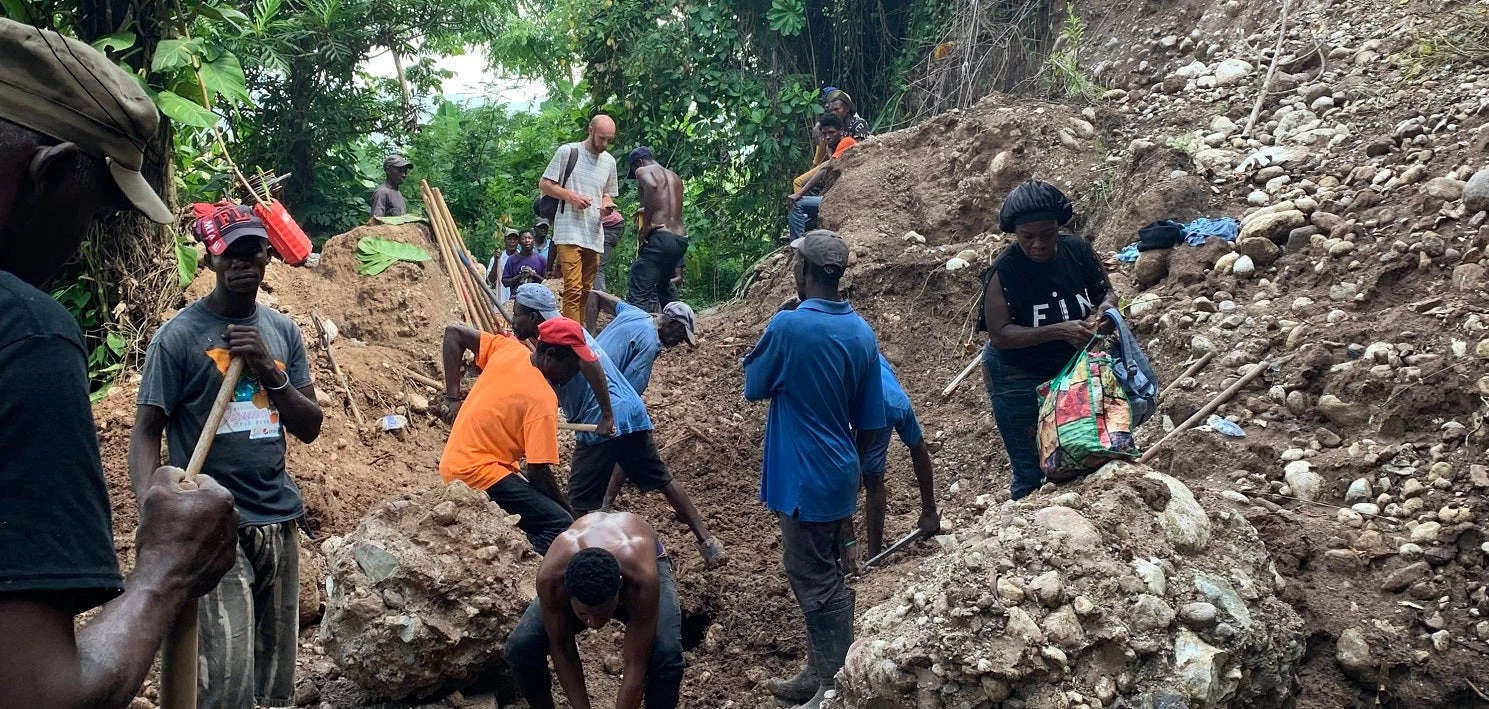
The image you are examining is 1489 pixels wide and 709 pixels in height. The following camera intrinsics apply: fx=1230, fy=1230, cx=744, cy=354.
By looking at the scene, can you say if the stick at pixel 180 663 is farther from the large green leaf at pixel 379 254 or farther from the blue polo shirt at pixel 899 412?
the large green leaf at pixel 379 254

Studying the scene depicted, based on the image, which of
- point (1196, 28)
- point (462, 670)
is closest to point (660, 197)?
point (1196, 28)

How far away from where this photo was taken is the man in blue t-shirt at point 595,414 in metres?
5.74

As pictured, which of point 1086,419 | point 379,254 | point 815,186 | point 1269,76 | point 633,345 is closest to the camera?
point 1086,419

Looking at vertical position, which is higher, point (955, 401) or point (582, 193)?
point (582, 193)

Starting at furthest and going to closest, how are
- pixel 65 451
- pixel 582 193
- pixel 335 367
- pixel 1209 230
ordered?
pixel 582 193 → pixel 335 367 → pixel 1209 230 → pixel 65 451

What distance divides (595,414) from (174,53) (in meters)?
3.50

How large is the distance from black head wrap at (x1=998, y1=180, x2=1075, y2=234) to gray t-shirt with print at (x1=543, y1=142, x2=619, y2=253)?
5006mm

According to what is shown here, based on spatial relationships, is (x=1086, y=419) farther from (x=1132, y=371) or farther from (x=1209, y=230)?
(x=1209, y=230)

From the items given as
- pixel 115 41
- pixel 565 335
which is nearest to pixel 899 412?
pixel 565 335

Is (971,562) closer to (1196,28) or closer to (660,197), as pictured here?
(660,197)

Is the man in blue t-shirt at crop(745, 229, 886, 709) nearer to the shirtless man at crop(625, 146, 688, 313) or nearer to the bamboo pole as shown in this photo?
the shirtless man at crop(625, 146, 688, 313)

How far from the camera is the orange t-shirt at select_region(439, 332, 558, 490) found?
520cm

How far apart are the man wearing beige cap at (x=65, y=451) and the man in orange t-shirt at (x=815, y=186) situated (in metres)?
8.97

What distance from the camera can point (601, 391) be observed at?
5758 millimetres
